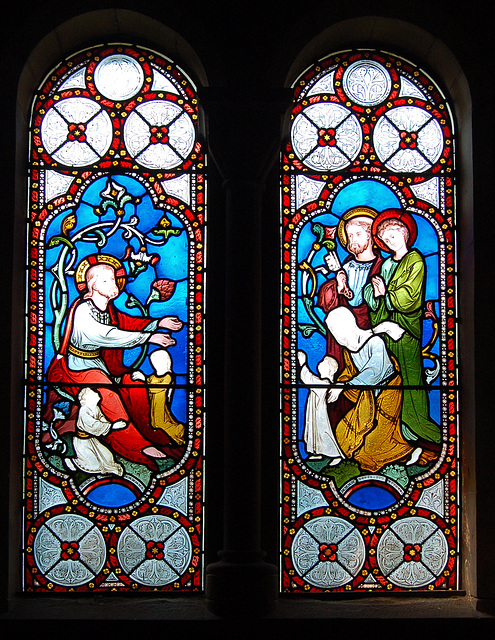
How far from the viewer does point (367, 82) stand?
17.8 feet

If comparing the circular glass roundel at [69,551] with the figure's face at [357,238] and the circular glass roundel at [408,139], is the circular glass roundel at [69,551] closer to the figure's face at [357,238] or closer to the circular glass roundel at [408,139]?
the figure's face at [357,238]

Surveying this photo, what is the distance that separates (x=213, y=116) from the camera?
487 centimetres

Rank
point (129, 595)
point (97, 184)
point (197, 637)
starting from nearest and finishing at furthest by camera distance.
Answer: point (197, 637) < point (129, 595) < point (97, 184)

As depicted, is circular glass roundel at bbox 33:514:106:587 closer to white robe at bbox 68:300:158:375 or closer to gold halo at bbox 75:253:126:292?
white robe at bbox 68:300:158:375

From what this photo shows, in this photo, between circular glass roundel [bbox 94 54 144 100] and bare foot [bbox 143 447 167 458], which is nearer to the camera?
bare foot [bbox 143 447 167 458]

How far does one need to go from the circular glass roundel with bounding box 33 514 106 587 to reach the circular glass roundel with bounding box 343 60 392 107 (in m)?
3.01

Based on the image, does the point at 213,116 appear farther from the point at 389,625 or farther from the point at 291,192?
the point at 389,625

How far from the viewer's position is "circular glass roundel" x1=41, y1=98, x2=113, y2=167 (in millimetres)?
5238

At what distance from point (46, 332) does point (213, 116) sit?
1.55m

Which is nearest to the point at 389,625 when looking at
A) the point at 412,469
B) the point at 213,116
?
the point at 412,469

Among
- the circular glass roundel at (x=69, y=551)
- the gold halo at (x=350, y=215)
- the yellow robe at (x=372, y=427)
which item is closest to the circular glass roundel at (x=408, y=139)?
the gold halo at (x=350, y=215)

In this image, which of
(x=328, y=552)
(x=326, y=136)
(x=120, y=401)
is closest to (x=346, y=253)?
(x=326, y=136)

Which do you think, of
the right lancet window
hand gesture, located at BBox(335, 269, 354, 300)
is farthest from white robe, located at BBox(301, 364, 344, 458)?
hand gesture, located at BBox(335, 269, 354, 300)

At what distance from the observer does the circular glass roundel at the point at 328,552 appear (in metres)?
4.88
